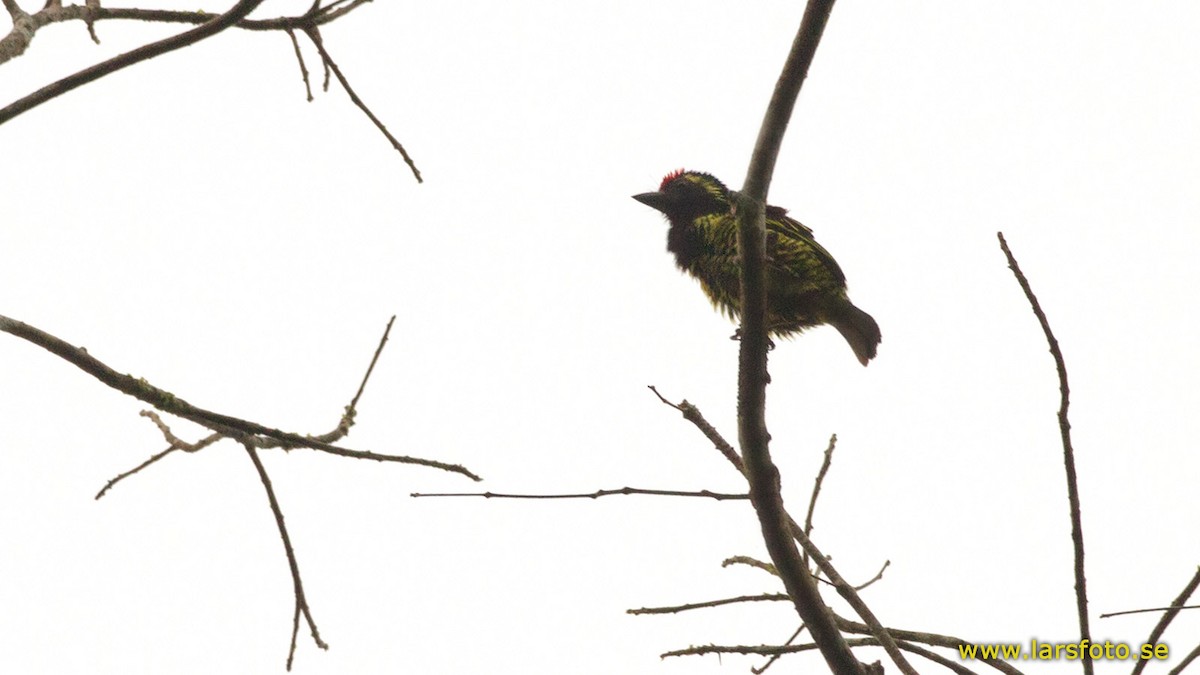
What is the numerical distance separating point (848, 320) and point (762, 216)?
314cm

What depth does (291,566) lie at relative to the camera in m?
2.61

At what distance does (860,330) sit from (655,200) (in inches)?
50.5

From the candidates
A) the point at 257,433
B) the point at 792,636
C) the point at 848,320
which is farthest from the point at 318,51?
the point at 848,320

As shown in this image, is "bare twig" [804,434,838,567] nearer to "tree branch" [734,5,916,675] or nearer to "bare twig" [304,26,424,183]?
"tree branch" [734,5,916,675]

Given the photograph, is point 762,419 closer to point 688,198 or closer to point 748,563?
point 748,563

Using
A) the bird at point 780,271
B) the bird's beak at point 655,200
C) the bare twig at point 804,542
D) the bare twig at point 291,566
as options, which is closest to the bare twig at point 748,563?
the bare twig at point 804,542

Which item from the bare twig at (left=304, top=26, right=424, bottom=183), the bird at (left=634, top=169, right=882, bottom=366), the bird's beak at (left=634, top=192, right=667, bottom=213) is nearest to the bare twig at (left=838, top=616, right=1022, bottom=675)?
the bare twig at (left=304, top=26, right=424, bottom=183)

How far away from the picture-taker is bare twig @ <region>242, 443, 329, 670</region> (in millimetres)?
2488

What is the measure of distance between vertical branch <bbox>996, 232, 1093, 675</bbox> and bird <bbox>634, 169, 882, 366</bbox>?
2804 mm

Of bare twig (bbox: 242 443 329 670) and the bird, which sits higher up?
the bird

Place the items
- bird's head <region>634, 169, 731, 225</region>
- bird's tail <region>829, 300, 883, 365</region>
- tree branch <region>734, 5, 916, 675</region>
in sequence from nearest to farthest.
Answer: tree branch <region>734, 5, 916, 675</region>, bird's tail <region>829, 300, 883, 365</region>, bird's head <region>634, 169, 731, 225</region>

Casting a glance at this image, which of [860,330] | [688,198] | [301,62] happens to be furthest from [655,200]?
[301,62]

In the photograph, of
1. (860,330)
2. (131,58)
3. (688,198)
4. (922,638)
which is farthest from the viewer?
(688,198)

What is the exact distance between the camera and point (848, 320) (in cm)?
547
